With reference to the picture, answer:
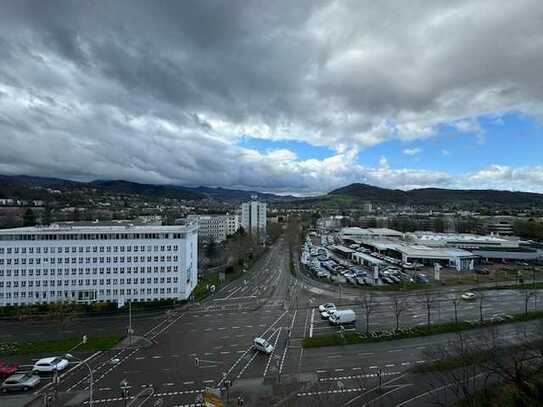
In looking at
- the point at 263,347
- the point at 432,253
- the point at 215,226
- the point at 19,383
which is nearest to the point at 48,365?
the point at 19,383

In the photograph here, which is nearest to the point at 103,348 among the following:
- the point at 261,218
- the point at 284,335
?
the point at 284,335

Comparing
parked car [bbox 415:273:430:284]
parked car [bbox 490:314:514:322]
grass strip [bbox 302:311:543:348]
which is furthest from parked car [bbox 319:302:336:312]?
parked car [bbox 415:273:430:284]

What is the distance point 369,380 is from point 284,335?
1012 cm

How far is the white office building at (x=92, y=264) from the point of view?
4094cm

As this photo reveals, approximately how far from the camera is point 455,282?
167ft

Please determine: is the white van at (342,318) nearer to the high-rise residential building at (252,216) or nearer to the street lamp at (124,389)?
the street lamp at (124,389)

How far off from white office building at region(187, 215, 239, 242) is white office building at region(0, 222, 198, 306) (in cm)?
5591

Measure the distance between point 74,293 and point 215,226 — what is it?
6624cm

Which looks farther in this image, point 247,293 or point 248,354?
point 247,293

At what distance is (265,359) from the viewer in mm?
25547

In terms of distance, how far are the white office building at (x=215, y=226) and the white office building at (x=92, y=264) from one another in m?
55.9

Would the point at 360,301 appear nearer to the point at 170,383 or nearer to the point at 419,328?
the point at 419,328

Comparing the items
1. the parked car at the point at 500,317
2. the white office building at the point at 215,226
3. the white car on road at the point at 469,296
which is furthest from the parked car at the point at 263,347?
the white office building at the point at 215,226

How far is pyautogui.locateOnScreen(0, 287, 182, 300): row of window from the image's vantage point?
40.5 metres
